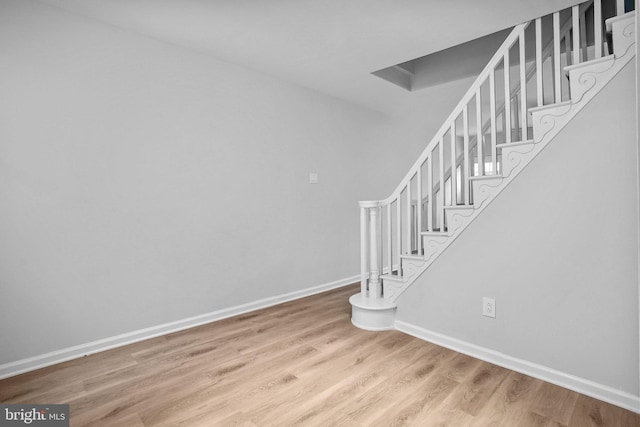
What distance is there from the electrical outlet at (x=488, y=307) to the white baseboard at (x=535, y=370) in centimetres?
24

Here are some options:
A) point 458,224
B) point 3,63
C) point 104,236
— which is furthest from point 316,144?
point 3,63

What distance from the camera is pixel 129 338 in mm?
2496

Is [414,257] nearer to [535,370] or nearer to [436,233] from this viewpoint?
[436,233]

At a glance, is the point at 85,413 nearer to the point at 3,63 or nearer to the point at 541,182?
the point at 3,63

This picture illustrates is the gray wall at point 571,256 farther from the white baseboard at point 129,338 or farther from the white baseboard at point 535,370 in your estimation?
the white baseboard at point 129,338

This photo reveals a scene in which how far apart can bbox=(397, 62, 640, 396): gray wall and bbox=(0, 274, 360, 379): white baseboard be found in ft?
6.13

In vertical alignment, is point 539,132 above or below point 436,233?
above

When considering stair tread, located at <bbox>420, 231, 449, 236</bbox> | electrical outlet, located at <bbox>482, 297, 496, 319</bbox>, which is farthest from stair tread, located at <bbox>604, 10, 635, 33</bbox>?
electrical outlet, located at <bbox>482, 297, 496, 319</bbox>

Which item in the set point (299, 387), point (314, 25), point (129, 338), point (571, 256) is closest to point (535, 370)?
point (571, 256)

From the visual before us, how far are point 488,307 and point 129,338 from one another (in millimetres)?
2631

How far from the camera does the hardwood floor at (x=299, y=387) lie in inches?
63.4
